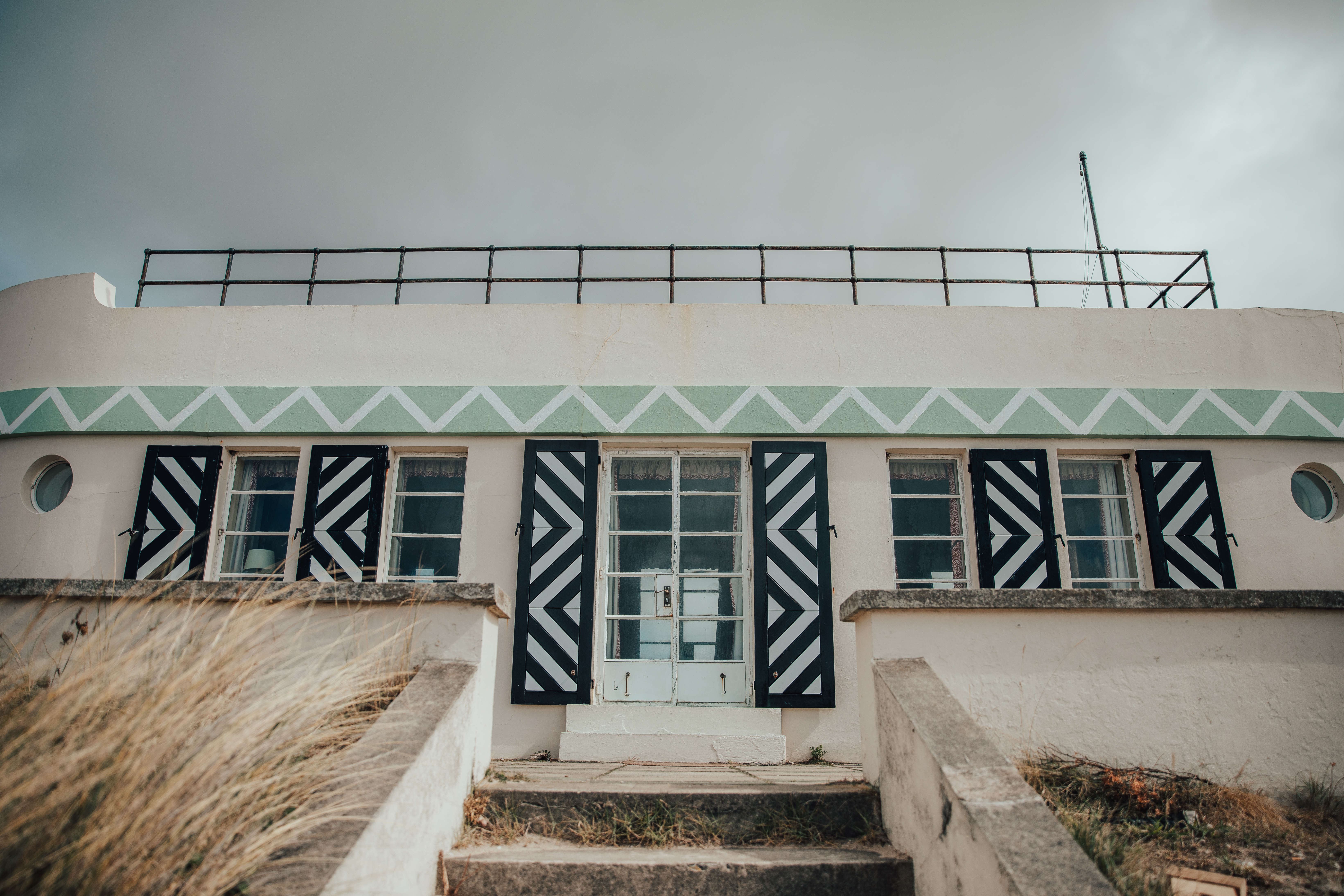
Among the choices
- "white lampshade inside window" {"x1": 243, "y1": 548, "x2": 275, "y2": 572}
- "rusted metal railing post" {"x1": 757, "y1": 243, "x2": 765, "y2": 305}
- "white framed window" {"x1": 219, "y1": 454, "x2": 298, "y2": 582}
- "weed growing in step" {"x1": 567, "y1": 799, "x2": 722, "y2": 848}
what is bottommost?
"weed growing in step" {"x1": 567, "y1": 799, "x2": 722, "y2": 848}

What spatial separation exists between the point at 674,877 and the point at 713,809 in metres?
0.46

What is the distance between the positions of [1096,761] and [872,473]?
3.13 meters

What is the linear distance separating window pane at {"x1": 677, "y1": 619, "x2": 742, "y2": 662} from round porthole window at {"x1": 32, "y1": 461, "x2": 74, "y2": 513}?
5.26 metres

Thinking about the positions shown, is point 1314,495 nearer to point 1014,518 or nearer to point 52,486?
point 1014,518

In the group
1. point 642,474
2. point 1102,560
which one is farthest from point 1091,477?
point 642,474

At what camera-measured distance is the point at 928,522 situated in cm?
659

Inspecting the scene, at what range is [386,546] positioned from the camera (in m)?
6.48

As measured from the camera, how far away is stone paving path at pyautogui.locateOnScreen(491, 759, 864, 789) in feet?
12.7

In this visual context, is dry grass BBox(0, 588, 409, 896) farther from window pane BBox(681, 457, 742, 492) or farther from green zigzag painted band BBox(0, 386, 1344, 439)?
window pane BBox(681, 457, 742, 492)

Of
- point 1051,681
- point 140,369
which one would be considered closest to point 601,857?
point 1051,681

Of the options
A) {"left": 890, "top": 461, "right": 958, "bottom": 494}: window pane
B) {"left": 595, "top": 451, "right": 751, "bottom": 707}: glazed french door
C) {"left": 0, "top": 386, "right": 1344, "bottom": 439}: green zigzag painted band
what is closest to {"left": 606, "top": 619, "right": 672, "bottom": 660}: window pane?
{"left": 595, "top": 451, "right": 751, "bottom": 707}: glazed french door

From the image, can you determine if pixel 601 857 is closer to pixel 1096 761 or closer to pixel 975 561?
pixel 1096 761

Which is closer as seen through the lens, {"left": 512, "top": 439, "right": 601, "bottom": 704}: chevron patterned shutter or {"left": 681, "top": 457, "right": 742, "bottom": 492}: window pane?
{"left": 512, "top": 439, "right": 601, "bottom": 704}: chevron patterned shutter

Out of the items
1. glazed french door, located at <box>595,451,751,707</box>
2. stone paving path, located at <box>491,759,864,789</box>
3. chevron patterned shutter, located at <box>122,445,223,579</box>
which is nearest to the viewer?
stone paving path, located at <box>491,759,864,789</box>
